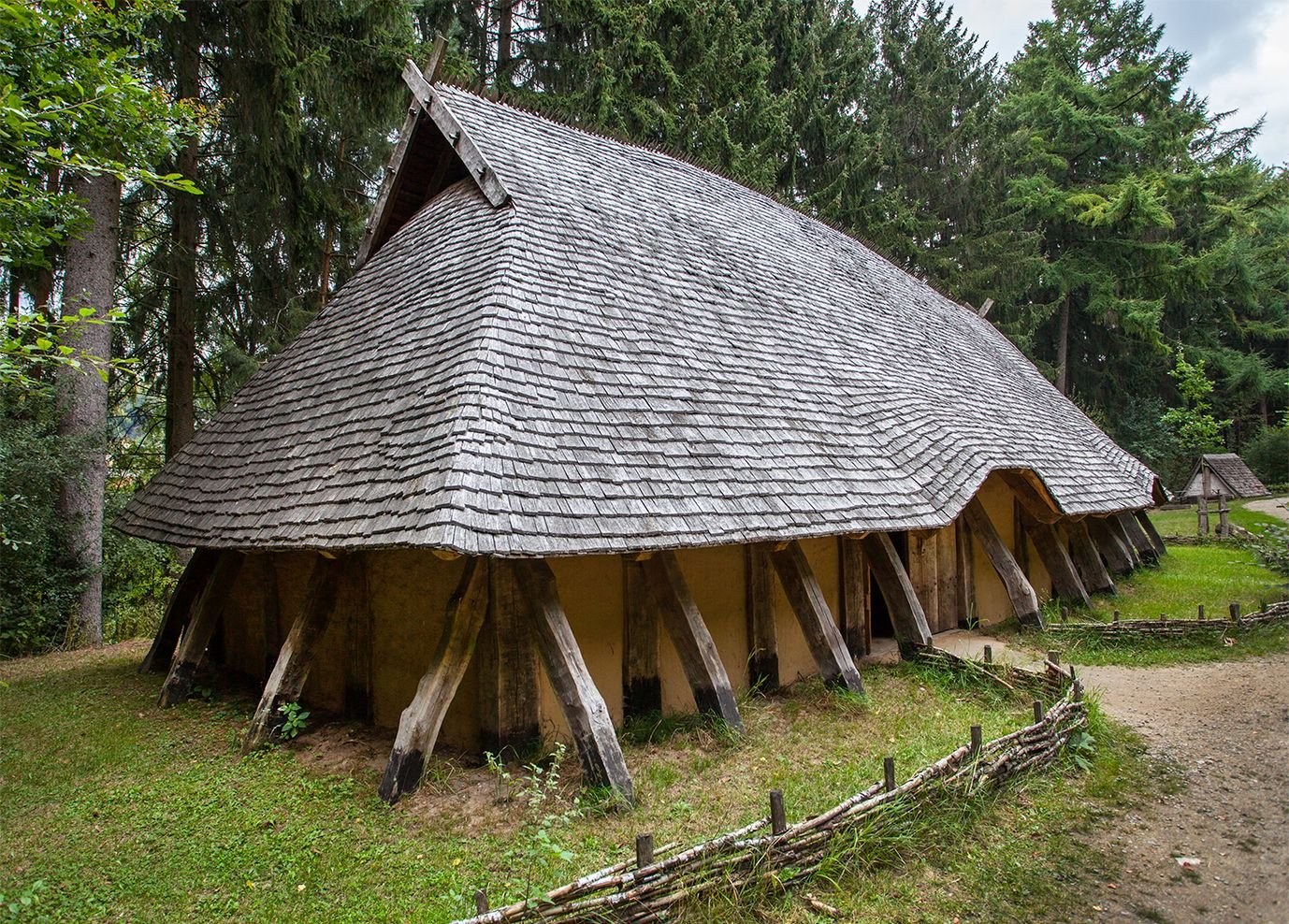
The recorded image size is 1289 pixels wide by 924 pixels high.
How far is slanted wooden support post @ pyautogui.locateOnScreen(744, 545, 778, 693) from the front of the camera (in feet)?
24.1

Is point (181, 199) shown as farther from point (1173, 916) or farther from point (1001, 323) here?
point (1001, 323)

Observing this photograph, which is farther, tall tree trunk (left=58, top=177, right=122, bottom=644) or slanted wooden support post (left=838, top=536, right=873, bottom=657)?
tall tree trunk (left=58, top=177, right=122, bottom=644)

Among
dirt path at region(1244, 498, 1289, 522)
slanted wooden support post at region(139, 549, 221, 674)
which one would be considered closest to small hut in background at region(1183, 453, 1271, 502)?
dirt path at region(1244, 498, 1289, 522)

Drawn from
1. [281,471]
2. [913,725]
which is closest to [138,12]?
[281,471]

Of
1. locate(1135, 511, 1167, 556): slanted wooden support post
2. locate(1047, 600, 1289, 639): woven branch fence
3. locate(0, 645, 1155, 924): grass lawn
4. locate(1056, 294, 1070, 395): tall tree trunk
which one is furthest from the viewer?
locate(1056, 294, 1070, 395): tall tree trunk

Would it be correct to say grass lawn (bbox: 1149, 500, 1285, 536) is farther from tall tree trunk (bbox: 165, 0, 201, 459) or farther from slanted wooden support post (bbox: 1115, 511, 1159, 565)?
tall tree trunk (bbox: 165, 0, 201, 459)

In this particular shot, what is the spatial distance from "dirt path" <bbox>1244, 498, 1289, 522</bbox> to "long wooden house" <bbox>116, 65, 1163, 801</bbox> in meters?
16.9

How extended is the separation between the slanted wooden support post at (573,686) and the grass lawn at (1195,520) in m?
20.8

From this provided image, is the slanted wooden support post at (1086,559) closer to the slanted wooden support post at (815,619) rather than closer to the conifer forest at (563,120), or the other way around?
the slanted wooden support post at (815,619)

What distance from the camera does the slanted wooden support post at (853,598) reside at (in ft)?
28.0

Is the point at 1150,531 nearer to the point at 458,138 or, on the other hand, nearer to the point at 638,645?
the point at 638,645

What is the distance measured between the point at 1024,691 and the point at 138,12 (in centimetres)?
1053

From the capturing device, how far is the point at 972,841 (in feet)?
15.3

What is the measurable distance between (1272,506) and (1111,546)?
16.3 m
